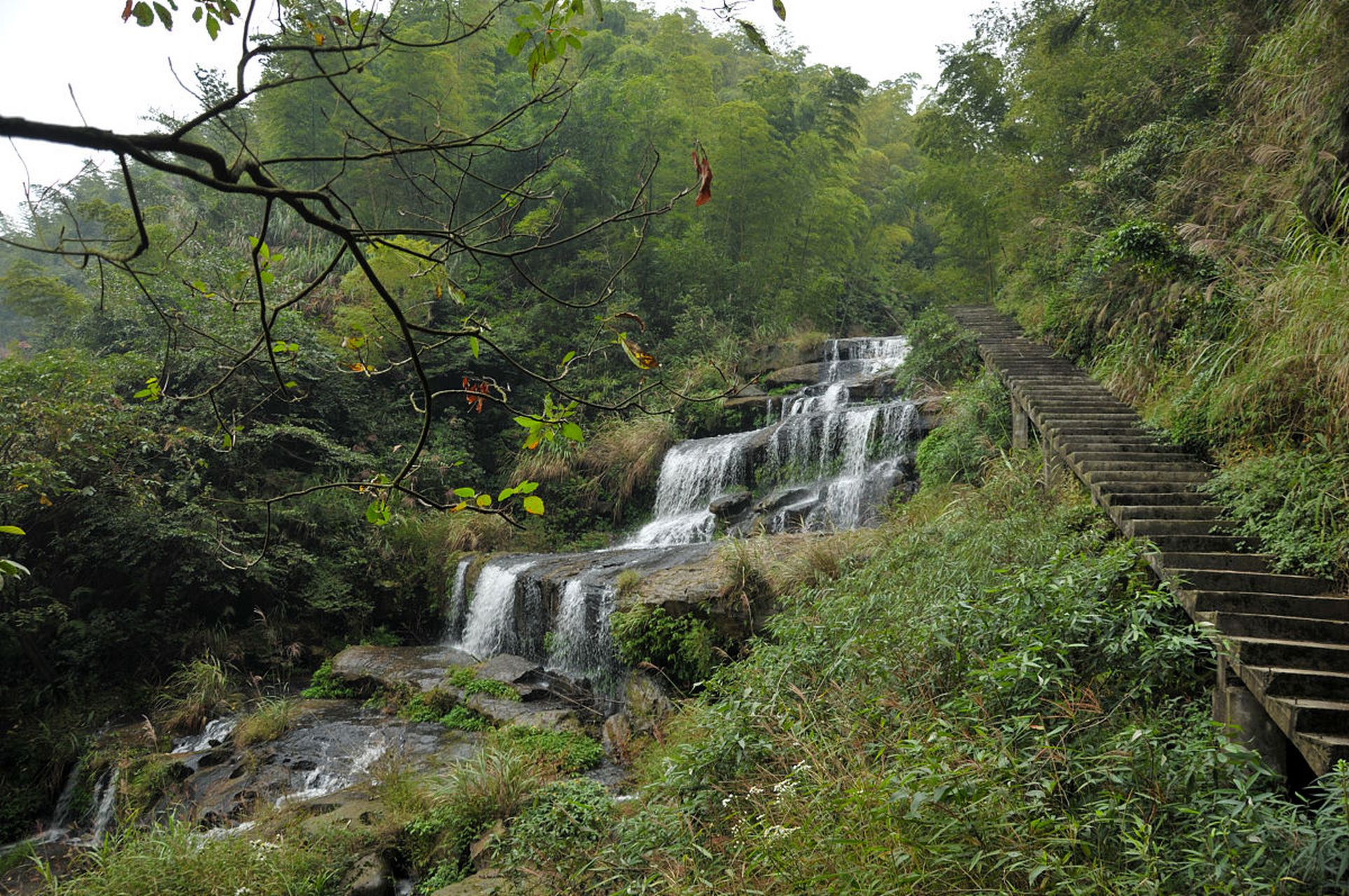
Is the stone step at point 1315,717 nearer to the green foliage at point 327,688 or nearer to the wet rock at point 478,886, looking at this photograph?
the wet rock at point 478,886

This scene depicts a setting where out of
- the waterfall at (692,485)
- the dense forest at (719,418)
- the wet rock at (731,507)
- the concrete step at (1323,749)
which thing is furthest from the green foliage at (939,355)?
the concrete step at (1323,749)

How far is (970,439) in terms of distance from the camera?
289 inches

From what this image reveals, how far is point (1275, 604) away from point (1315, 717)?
810mm

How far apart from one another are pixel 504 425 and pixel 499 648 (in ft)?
18.7

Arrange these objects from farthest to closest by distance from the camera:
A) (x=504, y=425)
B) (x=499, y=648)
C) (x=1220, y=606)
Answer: (x=504, y=425), (x=499, y=648), (x=1220, y=606)

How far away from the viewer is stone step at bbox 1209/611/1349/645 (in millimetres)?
3211

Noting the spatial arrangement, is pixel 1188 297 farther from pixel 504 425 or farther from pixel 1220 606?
pixel 504 425

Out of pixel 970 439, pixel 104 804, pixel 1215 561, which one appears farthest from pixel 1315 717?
pixel 104 804

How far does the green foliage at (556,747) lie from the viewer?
546cm

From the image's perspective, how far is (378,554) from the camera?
31.4 feet

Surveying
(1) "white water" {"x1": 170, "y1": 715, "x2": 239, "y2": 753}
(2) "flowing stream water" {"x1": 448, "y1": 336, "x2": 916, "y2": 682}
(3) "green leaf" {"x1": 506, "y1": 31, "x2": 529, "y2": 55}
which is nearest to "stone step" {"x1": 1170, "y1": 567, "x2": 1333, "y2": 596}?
(3) "green leaf" {"x1": 506, "y1": 31, "x2": 529, "y2": 55}

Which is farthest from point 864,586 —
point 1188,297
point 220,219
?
point 220,219

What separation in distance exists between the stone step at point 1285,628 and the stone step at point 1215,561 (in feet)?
1.67

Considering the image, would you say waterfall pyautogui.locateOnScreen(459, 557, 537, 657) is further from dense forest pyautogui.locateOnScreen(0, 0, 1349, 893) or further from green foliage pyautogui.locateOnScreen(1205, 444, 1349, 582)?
green foliage pyautogui.locateOnScreen(1205, 444, 1349, 582)
